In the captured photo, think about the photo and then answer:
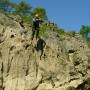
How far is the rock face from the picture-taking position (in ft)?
83.8

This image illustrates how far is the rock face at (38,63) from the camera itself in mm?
25531

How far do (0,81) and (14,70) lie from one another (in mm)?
1503

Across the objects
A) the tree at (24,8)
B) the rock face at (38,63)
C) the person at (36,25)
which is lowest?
the rock face at (38,63)

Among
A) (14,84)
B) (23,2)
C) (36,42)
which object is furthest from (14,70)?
(23,2)

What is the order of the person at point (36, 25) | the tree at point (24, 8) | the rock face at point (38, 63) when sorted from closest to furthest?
the rock face at point (38, 63), the person at point (36, 25), the tree at point (24, 8)

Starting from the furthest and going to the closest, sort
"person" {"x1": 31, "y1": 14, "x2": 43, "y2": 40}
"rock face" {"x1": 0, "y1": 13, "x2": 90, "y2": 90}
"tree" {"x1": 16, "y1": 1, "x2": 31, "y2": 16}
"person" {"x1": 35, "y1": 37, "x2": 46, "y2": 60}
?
"tree" {"x1": 16, "y1": 1, "x2": 31, "y2": 16} → "person" {"x1": 35, "y1": 37, "x2": 46, "y2": 60} → "person" {"x1": 31, "y1": 14, "x2": 43, "y2": 40} → "rock face" {"x1": 0, "y1": 13, "x2": 90, "y2": 90}

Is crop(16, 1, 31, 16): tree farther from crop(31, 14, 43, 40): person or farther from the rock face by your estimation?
crop(31, 14, 43, 40): person

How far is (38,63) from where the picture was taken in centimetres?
2655

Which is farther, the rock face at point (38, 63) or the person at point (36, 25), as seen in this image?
the person at point (36, 25)

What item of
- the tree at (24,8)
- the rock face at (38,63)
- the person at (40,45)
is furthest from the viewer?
the tree at (24,8)

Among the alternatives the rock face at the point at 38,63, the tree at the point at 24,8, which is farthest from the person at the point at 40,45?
the tree at the point at 24,8

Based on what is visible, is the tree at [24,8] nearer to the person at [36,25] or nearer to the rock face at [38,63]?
the rock face at [38,63]

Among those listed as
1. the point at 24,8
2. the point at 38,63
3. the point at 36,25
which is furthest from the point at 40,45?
the point at 24,8

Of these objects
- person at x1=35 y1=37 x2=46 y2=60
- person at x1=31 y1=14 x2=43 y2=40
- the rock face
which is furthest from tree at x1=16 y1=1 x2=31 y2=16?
person at x1=31 y1=14 x2=43 y2=40
